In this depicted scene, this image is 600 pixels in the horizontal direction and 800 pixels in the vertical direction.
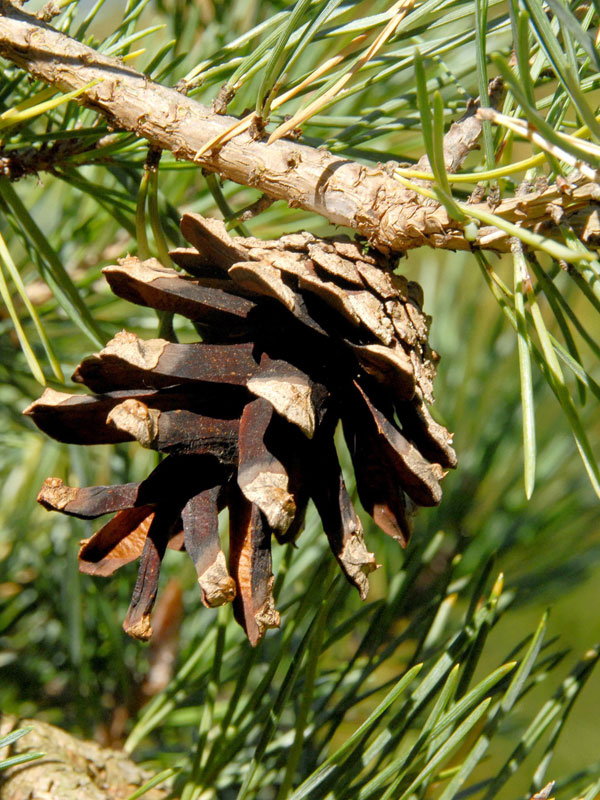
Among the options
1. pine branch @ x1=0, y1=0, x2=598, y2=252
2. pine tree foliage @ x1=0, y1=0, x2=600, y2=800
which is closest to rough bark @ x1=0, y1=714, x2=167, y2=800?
pine tree foliage @ x1=0, y1=0, x2=600, y2=800

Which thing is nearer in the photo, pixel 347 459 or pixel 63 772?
pixel 63 772

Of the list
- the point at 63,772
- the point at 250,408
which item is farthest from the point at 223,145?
the point at 63,772

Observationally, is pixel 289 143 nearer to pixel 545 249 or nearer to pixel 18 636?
pixel 545 249

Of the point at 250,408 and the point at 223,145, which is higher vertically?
the point at 223,145

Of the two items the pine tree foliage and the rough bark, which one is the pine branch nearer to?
the pine tree foliage

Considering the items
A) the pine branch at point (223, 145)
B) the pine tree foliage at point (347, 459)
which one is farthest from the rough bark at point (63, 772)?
the pine branch at point (223, 145)

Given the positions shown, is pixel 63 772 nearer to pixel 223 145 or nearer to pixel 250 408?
pixel 250 408

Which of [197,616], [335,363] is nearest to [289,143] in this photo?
[335,363]
